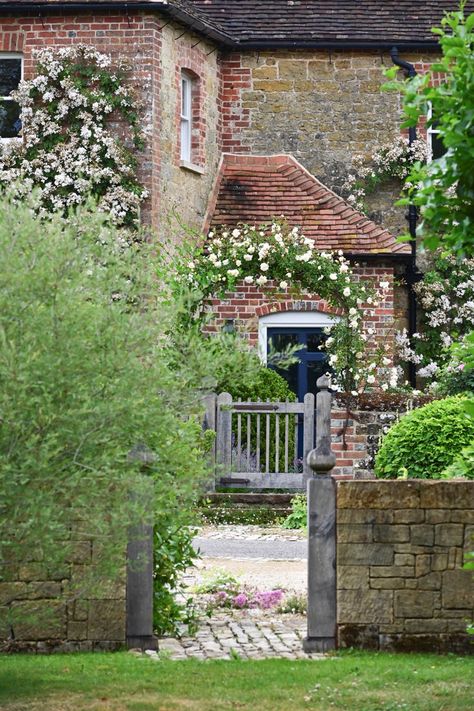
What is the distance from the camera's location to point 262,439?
722 inches

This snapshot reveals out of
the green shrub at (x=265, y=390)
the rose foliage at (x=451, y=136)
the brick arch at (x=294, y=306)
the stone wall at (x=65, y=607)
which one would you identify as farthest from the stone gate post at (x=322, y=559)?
the brick arch at (x=294, y=306)

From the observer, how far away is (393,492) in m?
9.00

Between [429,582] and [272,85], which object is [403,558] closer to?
[429,582]

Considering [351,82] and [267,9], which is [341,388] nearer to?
[351,82]

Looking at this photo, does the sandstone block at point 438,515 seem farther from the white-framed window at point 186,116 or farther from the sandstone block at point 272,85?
the sandstone block at point 272,85

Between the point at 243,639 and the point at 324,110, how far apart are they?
14.7 metres

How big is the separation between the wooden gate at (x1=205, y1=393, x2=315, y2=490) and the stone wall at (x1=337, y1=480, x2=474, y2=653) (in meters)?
8.60

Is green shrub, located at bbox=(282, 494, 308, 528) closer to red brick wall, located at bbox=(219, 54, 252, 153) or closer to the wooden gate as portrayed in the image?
the wooden gate

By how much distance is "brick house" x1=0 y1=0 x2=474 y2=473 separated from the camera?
2083 centimetres

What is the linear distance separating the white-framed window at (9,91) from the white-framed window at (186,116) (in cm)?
268

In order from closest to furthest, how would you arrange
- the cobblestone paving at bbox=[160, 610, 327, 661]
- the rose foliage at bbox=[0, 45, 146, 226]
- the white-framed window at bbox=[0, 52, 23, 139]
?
the cobblestone paving at bbox=[160, 610, 327, 661]
the rose foliage at bbox=[0, 45, 146, 226]
the white-framed window at bbox=[0, 52, 23, 139]

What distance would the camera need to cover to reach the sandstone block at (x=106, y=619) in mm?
8938

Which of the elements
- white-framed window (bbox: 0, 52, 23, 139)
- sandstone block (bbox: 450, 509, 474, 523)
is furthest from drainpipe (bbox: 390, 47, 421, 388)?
sandstone block (bbox: 450, 509, 474, 523)

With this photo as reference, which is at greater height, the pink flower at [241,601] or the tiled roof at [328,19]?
the tiled roof at [328,19]
